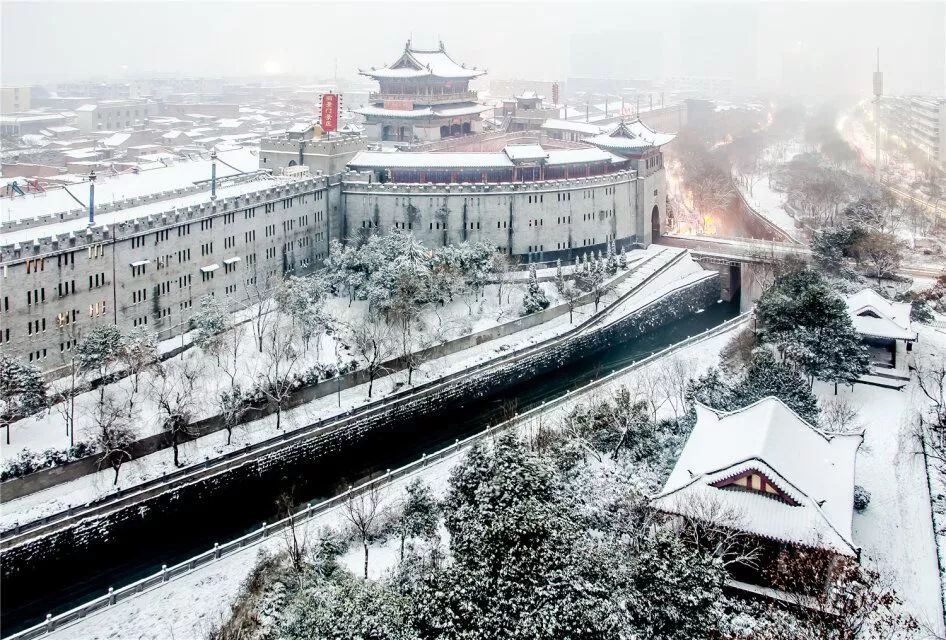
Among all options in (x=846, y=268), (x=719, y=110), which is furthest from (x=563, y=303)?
(x=719, y=110)

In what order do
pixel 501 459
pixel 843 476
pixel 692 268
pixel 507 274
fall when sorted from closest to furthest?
pixel 501 459 → pixel 843 476 → pixel 507 274 → pixel 692 268

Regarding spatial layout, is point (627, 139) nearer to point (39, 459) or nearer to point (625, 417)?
point (625, 417)

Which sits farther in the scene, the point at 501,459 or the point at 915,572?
the point at 915,572

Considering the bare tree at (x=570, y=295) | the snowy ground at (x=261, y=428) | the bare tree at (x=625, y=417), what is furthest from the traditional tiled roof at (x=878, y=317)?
the bare tree at (x=570, y=295)

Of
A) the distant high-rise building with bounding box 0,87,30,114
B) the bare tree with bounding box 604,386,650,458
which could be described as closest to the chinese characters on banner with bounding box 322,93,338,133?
the bare tree with bounding box 604,386,650,458

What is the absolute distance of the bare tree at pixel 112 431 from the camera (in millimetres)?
25516

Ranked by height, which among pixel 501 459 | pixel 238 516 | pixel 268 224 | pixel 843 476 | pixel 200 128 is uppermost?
pixel 200 128

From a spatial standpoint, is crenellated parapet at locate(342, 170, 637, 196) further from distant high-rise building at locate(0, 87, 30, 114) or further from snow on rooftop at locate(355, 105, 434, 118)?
distant high-rise building at locate(0, 87, 30, 114)

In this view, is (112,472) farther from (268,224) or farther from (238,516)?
(268,224)

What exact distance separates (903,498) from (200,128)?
291ft

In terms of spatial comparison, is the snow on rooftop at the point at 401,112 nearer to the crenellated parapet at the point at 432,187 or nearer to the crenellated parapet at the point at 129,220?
the crenellated parapet at the point at 432,187

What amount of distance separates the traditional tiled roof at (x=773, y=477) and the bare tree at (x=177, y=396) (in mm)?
14892

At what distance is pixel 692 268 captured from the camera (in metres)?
48.4

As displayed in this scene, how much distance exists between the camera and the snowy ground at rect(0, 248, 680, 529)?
79.5 ft
